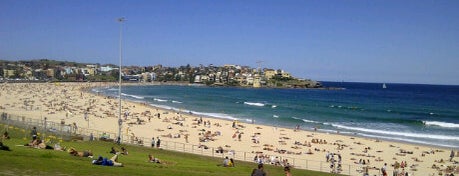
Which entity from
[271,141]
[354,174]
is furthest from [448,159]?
[271,141]

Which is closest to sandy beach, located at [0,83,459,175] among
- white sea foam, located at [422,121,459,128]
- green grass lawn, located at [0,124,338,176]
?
green grass lawn, located at [0,124,338,176]

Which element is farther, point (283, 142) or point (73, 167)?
point (283, 142)

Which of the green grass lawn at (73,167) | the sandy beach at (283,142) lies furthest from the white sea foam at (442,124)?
the green grass lawn at (73,167)

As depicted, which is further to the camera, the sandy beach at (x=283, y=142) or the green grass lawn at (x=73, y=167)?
the sandy beach at (x=283, y=142)

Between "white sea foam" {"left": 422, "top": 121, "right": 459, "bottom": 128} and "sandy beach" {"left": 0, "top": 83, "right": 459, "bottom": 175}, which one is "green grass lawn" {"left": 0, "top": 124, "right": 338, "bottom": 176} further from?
"white sea foam" {"left": 422, "top": 121, "right": 459, "bottom": 128}

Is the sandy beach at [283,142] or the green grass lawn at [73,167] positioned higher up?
the green grass lawn at [73,167]

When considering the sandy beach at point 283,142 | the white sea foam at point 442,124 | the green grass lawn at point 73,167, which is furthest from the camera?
the white sea foam at point 442,124

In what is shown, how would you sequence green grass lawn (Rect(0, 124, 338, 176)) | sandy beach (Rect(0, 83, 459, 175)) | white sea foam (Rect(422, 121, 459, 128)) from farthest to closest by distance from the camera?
1. white sea foam (Rect(422, 121, 459, 128))
2. sandy beach (Rect(0, 83, 459, 175))
3. green grass lawn (Rect(0, 124, 338, 176))

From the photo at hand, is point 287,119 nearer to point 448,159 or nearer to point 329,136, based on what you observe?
point 329,136

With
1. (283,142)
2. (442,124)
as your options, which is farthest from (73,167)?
(442,124)

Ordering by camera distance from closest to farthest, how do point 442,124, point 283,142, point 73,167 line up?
point 73,167, point 283,142, point 442,124

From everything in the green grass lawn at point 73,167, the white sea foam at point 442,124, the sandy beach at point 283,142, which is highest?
the green grass lawn at point 73,167

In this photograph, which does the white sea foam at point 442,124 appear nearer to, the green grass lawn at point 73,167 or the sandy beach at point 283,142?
the sandy beach at point 283,142

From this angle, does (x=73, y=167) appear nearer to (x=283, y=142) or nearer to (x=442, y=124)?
(x=283, y=142)
